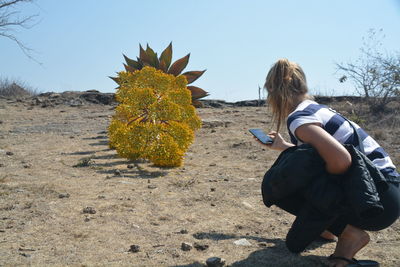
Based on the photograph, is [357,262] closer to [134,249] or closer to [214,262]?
[214,262]

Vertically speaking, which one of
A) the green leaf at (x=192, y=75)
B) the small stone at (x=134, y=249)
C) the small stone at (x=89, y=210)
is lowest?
the small stone at (x=134, y=249)

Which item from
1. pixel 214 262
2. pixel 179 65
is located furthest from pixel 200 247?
pixel 179 65

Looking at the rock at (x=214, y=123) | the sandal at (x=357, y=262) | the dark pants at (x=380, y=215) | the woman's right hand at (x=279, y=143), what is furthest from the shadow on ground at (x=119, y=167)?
the rock at (x=214, y=123)

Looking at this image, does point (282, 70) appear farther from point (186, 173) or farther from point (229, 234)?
point (186, 173)

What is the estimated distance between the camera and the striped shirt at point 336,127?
2.39m

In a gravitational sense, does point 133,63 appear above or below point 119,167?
above

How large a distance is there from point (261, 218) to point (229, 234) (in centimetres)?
50

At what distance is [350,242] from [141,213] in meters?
1.57

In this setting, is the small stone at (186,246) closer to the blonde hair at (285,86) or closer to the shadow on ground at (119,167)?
the blonde hair at (285,86)

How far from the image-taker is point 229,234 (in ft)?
10.1

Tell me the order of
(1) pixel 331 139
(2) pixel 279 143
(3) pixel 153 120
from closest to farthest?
(1) pixel 331 139
(2) pixel 279 143
(3) pixel 153 120

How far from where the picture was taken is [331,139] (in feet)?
7.44

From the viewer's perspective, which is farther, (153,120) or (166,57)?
(166,57)

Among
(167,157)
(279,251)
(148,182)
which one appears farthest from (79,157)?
(279,251)
